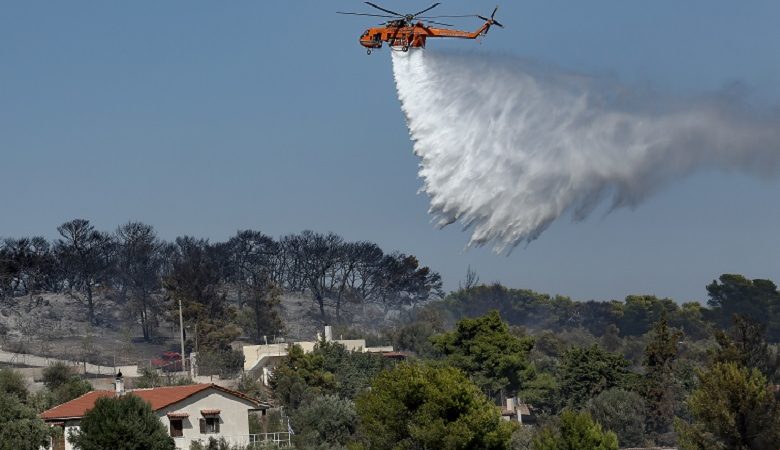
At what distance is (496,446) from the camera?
2087 inches

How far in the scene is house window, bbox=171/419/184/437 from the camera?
58.6 metres

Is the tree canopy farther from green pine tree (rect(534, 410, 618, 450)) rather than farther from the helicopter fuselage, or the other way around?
the helicopter fuselage

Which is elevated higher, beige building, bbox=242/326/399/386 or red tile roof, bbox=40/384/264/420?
beige building, bbox=242/326/399/386

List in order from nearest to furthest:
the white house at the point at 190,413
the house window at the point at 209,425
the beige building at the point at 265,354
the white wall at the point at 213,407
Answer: the white house at the point at 190,413, the white wall at the point at 213,407, the house window at the point at 209,425, the beige building at the point at 265,354

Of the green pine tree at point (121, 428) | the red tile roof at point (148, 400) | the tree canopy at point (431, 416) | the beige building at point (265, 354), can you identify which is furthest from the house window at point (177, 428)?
the beige building at point (265, 354)

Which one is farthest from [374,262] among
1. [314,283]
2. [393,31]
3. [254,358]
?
[393,31]

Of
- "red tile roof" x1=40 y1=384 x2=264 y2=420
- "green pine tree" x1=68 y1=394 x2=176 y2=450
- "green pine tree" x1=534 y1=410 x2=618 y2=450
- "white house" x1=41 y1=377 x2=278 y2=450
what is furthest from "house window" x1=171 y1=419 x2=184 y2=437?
"green pine tree" x1=534 y1=410 x2=618 y2=450

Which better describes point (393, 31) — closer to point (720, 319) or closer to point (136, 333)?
point (136, 333)

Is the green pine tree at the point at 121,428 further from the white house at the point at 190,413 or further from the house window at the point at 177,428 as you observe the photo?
the house window at the point at 177,428

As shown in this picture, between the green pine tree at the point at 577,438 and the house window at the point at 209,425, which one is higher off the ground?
the house window at the point at 209,425

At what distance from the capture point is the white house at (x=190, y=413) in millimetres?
58344

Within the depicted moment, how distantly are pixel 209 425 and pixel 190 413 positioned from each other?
1271 mm

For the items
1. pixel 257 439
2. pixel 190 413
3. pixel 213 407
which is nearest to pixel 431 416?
pixel 213 407

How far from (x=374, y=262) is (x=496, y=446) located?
392 feet
